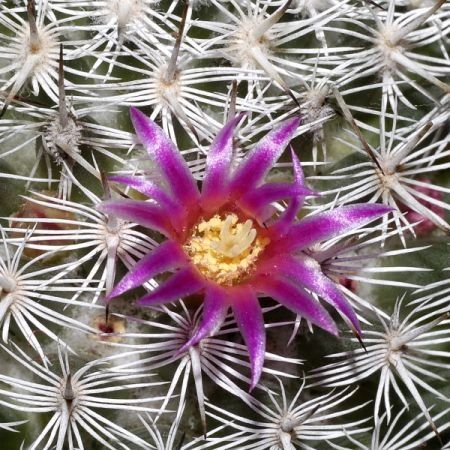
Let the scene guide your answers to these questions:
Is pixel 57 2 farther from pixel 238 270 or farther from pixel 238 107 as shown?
pixel 238 270

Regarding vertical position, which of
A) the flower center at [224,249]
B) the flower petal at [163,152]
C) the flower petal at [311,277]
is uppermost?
the flower petal at [163,152]

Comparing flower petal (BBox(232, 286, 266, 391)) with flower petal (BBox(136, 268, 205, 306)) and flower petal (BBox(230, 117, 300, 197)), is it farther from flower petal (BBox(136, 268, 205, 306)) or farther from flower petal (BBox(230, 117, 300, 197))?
flower petal (BBox(230, 117, 300, 197))

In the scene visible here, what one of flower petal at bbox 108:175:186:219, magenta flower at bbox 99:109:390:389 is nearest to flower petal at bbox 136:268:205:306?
magenta flower at bbox 99:109:390:389

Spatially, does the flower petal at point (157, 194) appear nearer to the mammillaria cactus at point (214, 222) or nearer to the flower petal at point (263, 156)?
the mammillaria cactus at point (214, 222)

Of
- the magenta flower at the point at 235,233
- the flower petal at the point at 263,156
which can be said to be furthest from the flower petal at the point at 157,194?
the flower petal at the point at 263,156

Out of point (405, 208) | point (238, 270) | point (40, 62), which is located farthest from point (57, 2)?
point (405, 208)

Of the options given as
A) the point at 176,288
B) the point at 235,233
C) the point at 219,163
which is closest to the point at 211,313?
the point at 176,288
